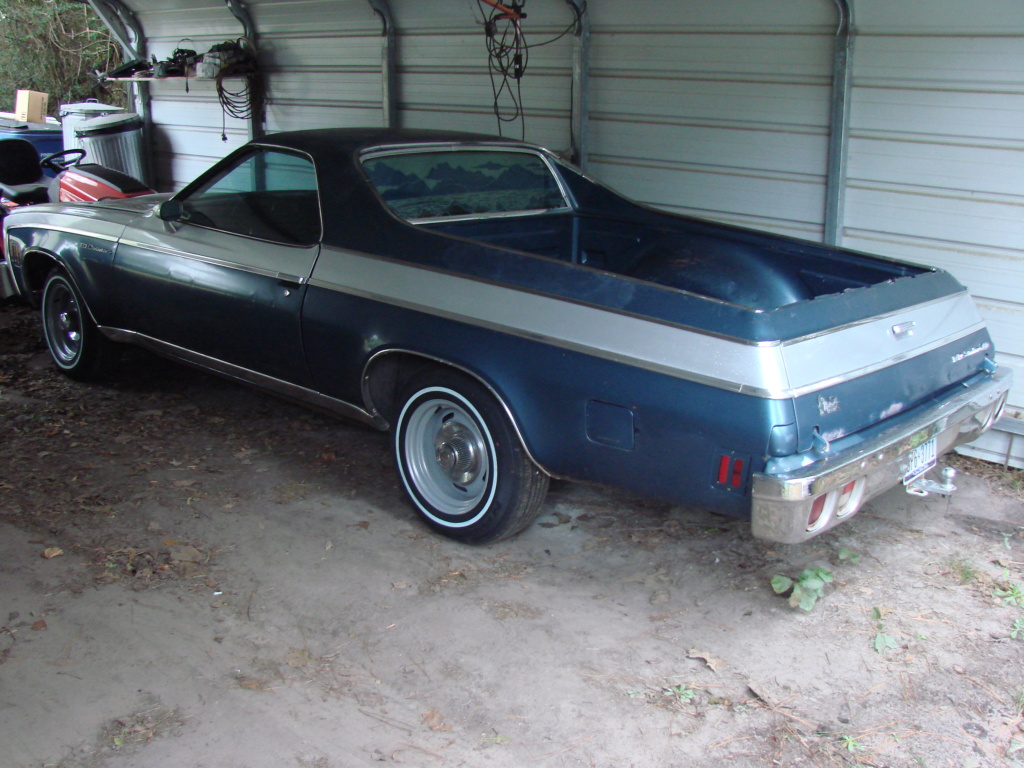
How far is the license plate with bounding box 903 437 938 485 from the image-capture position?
130 inches

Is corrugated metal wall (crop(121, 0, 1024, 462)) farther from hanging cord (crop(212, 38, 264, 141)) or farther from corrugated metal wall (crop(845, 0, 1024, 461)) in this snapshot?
hanging cord (crop(212, 38, 264, 141))

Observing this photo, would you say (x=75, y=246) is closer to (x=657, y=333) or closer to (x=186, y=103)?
(x=657, y=333)

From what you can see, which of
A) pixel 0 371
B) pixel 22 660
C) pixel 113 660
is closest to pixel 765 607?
pixel 113 660

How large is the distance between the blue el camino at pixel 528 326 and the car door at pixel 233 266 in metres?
→ 0.01

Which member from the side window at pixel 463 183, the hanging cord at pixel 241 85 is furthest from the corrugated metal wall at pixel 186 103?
the side window at pixel 463 183

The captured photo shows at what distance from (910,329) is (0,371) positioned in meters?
5.34

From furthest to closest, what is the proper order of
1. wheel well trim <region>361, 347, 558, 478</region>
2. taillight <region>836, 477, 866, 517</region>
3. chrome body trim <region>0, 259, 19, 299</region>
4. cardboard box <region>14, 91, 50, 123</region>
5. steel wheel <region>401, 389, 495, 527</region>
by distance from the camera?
cardboard box <region>14, 91, 50, 123</region>
chrome body trim <region>0, 259, 19, 299</region>
steel wheel <region>401, 389, 495, 527</region>
wheel well trim <region>361, 347, 558, 478</region>
taillight <region>836, 477, 866, 517</region>

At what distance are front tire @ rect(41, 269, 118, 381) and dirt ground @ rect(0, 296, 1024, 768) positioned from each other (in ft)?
2.96

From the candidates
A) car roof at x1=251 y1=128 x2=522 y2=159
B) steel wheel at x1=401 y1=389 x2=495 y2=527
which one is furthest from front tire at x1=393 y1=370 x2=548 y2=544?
car roof at x1=251 y1=128 x2=522 y2=159

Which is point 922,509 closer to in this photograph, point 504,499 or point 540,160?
point 504,499

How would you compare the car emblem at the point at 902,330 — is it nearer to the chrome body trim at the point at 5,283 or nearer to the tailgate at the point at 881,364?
the tailgate at the point at 881,364

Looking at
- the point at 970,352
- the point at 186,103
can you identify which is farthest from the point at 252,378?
the point at 186,103

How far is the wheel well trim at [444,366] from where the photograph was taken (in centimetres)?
343

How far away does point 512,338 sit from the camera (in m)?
3.38
